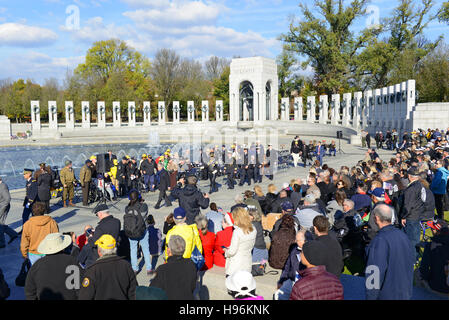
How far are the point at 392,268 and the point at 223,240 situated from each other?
9.32ft

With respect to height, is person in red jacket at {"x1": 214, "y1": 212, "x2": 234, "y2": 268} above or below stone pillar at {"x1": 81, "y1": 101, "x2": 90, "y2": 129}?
below

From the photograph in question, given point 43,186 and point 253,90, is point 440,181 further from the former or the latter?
point 253,90

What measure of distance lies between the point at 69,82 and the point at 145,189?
6572 centimetres

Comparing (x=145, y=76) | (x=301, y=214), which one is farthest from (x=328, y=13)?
(x=301, y=214)

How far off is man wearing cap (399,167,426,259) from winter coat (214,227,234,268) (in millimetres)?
3629

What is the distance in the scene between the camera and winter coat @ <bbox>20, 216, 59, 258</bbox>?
6449 mm

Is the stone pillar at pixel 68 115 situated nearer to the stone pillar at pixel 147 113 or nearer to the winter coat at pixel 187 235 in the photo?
the stone pillar at pixel 147 113

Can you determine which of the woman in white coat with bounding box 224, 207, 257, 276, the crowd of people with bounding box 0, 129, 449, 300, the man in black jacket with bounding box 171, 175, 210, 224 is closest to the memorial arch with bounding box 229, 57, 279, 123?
the crowd of people with bounding box 0, 129, 449, 300

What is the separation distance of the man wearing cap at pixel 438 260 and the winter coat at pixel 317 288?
106 inches

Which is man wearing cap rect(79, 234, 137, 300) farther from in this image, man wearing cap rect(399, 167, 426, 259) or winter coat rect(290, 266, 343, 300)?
man wearing cap rect(399, 167, 426, 259)

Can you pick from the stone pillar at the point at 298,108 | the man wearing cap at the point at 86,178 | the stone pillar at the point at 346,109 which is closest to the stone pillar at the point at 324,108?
the stone pillar at the point at 346,109
